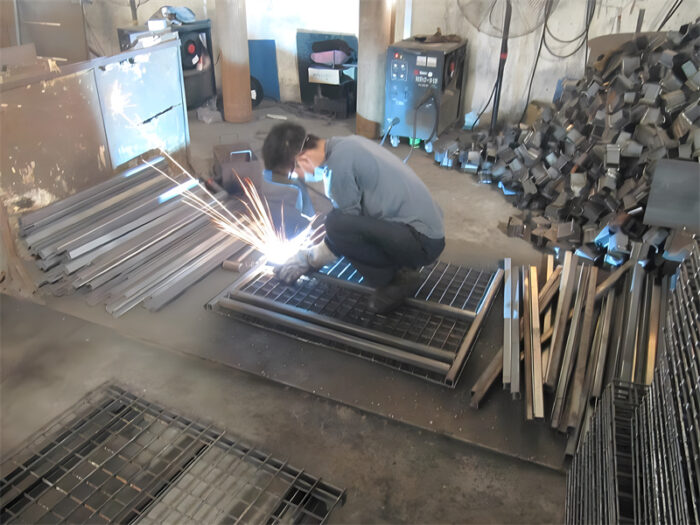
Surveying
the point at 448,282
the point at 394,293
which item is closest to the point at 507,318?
the point at 448,282

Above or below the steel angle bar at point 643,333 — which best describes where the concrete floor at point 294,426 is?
below

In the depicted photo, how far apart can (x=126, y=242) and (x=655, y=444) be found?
329cm

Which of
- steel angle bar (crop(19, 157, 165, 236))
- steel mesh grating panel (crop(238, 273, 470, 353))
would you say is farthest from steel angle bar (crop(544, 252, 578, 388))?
steel angle bar (crop(19, 157, 165, 236))

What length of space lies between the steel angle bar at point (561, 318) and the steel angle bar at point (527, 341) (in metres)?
A: 0.09

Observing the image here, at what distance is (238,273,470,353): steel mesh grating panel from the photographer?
118 inches

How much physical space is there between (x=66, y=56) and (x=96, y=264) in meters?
5.74

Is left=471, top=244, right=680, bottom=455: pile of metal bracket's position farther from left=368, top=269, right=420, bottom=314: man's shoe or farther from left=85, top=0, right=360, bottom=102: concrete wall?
left=85, top=0, right=360, bottom=102: concrete wall

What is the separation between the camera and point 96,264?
3.49 m

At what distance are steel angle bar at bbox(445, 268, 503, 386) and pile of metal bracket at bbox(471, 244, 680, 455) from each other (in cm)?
8

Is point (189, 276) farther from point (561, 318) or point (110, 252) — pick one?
point (561, 318)

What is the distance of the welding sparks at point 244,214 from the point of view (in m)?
3.87

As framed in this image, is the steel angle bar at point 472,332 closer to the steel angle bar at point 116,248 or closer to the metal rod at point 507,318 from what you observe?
the metal rod at point 507,318

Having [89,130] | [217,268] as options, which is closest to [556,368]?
[217,268]

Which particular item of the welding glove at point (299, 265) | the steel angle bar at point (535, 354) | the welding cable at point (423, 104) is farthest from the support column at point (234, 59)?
the steel angle bar at point (535, 354)
